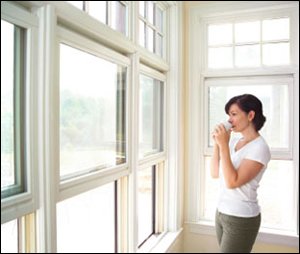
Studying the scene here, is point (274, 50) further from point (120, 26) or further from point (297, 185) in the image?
point (120, 26)

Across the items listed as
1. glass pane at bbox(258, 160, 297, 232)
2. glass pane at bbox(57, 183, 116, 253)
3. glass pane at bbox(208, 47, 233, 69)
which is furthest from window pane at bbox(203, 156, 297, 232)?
glass pane at bbox(57, 183, 116, 253)

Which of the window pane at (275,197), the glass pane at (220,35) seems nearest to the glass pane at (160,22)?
the glass pane at (220,35)

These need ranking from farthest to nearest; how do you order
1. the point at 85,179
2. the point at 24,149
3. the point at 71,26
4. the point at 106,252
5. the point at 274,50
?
the point at 106,252 → the point at 85,179 → the point at 71,26 → the point at 24,149 → the point at 274,50

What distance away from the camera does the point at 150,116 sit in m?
1.06

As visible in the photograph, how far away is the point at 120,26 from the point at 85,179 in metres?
0.80

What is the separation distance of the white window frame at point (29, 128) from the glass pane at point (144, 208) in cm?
71

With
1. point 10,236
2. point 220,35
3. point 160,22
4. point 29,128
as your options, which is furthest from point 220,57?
point 10,236

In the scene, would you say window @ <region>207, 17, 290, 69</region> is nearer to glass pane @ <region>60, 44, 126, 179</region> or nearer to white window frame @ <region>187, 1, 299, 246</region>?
white window frame @ <region>187, 1, 299, 246</region>

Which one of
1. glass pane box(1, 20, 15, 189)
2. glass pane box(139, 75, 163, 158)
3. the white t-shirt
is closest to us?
the white t-shirt

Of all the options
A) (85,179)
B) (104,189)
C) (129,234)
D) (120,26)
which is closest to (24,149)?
(85,179)

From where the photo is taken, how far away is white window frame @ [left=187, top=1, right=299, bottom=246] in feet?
1.03

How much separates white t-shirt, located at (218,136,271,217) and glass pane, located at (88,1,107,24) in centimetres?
119

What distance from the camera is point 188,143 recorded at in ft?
1.34

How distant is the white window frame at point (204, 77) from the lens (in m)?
0.31
